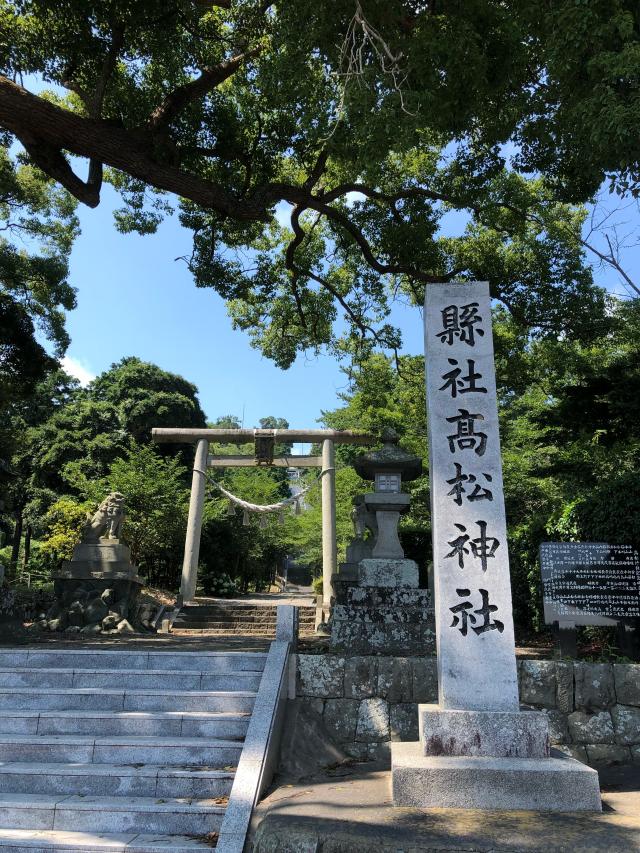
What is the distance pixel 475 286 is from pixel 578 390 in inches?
182

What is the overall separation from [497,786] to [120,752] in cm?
269

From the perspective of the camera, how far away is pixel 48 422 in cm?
2308

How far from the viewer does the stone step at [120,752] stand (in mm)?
4332

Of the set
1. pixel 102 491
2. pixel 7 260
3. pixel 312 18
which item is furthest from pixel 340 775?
pixel 102 491

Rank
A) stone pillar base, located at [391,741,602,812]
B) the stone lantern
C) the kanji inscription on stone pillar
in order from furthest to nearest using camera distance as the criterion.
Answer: the stone lantern, the kanji inscription on stone pillar, stone pillar base, located at [391,741,602,812]

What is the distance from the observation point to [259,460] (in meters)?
15.8

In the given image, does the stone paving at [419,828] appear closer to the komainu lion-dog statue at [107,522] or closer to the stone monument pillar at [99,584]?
the stone monument pillar at [99,584]

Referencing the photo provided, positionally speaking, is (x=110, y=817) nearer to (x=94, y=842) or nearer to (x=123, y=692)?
(x=94, y=842)

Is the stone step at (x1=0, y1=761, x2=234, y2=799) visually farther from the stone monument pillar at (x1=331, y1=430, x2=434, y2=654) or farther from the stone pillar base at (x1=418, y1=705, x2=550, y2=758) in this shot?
the stone monument pillar at (x1=331, y1=430, x2=434, y2=654)

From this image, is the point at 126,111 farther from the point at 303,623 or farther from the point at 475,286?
the point at 303,623

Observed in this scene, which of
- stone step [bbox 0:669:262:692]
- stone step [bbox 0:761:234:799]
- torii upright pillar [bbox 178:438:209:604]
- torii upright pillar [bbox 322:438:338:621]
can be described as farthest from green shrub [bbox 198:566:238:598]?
stone step [bbox 0:761:234:799]

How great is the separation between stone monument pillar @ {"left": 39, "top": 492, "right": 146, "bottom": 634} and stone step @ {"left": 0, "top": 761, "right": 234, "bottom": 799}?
257 inches

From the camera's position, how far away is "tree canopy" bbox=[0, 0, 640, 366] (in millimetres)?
5840

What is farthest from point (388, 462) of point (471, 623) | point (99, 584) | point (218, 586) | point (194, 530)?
point (218, 586)
